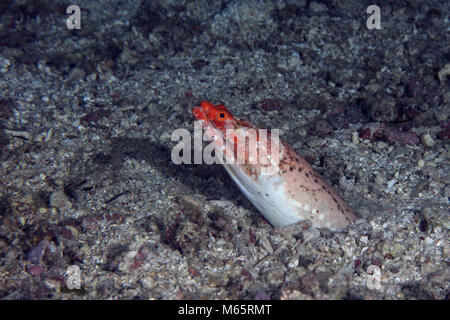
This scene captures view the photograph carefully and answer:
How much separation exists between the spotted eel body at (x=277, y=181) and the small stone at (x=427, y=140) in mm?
1514

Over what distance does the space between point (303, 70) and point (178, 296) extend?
4312 millimetres

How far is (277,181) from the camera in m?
3.12

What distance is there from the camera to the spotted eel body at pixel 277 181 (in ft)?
9.66

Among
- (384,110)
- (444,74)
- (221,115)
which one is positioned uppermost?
(444,74)

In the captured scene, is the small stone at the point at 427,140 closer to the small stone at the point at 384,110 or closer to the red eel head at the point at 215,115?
the small stone at the point at 384,110

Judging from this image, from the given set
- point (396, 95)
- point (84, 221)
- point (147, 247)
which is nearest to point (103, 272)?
point (147, 247)

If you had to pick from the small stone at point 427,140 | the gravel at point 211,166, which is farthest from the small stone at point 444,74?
the small stone at point 427,140

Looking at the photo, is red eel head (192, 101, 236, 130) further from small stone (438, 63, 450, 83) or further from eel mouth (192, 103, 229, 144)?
small stone (438, 63, 450, 83)

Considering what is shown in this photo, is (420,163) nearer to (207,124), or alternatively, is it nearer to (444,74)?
(444,74)

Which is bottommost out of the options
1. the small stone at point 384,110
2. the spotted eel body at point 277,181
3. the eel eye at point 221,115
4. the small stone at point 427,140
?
the spotted eel body at point 277,181

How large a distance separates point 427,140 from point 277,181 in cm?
241

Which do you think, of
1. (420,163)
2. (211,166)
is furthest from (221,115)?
(420,163)

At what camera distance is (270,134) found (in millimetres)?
3125
